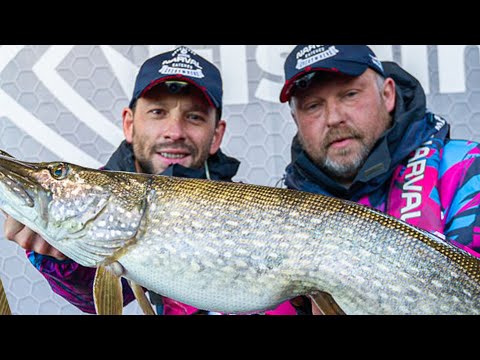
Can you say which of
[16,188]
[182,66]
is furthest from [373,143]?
[16,188]

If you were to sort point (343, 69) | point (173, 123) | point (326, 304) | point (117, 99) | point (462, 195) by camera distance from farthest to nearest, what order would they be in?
point (117, 99)
point (173, 123)
point (343, 69)
point (462, 195)
point (326, 304)

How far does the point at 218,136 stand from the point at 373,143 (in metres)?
0.48

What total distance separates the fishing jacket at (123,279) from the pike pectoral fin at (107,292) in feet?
1.35

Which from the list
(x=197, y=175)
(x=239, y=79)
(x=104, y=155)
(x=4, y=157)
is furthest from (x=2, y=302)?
(x=239, y=79)

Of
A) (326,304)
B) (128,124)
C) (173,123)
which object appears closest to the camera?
(326,304)

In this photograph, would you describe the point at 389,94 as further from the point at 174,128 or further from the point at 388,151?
the point at 174,128

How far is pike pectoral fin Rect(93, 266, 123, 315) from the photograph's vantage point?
106 cm

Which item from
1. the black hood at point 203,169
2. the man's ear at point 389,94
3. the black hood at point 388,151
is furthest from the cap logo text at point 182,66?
the man's ear at point 389,94

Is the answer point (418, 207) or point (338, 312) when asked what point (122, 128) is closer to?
point (418, 207)

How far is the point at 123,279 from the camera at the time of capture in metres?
1.58

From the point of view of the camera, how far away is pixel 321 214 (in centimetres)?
104

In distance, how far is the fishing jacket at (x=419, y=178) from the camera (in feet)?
4.51

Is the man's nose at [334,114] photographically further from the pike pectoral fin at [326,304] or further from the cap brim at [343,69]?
the pike pectoral fin at [326,304]

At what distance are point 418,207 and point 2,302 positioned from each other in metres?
0.95
